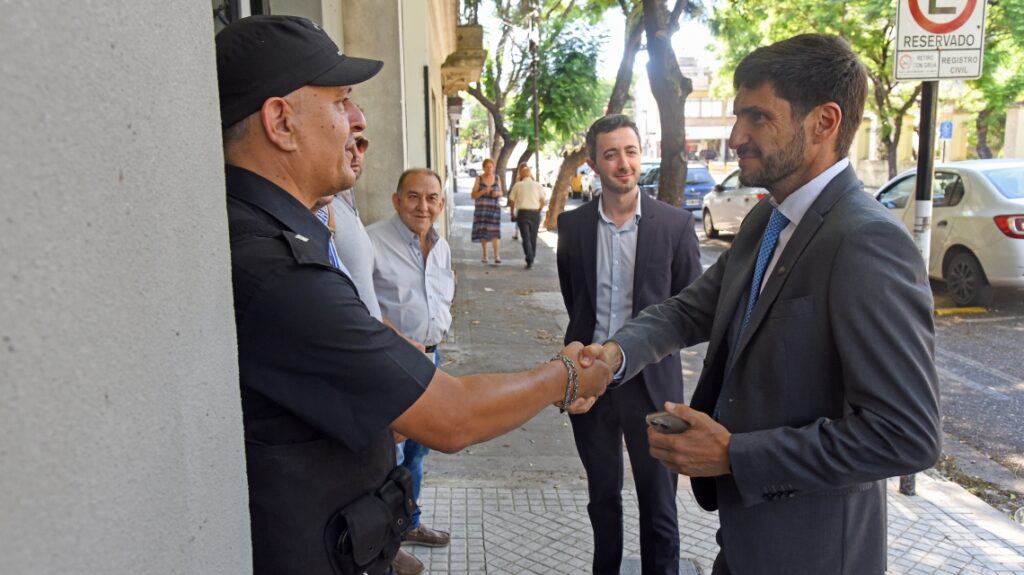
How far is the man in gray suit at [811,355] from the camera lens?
66.3 inches

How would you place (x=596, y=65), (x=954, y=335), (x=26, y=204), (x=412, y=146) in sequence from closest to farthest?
(x=26, y=204), (x=412, y=146), (x=954, y=335), (x=596, y=65)

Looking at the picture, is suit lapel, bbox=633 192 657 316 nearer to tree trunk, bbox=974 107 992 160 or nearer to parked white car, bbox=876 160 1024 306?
parked white car, bbox=876 160 1024 306

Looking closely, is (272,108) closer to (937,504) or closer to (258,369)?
(258,369)

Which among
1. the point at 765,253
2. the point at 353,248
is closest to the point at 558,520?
the point at 353,248

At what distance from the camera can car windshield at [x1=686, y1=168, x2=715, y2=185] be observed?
22062mm

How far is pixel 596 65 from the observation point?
76.9ft

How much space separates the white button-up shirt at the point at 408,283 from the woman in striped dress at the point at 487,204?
31.3ft

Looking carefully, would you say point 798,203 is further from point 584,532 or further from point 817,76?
point 584,532

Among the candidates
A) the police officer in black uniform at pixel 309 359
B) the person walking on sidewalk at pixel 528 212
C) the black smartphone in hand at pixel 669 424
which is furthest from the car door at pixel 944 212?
the police officer in black uniform at pixel 309 359

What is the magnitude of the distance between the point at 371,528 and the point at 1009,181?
32.4 ft

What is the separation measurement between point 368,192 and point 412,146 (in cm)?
95

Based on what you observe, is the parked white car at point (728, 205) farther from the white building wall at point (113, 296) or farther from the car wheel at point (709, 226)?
the white building wall at point (113, 296)

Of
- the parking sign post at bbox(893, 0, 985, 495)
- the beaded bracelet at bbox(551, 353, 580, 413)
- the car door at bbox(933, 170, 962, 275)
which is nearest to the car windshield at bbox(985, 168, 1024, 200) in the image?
the car door at bbox(933, 170, 962, 275)

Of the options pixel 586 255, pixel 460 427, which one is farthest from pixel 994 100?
pixel 460 427
